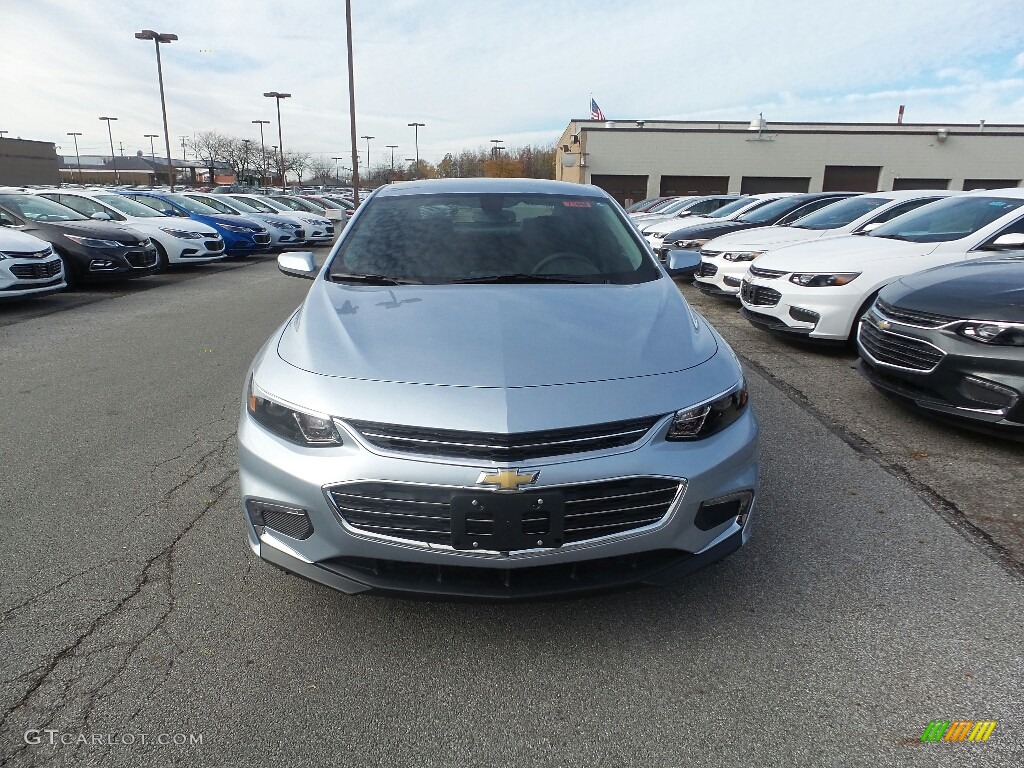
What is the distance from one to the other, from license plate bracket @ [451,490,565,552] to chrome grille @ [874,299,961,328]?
11.1 feet

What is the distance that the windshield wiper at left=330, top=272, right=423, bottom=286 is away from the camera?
3207 millimetres

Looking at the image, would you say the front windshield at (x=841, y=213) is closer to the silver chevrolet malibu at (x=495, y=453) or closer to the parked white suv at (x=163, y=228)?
the silver chevrolet malibu at (x=495, y=453)

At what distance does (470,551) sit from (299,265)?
2.53 metres

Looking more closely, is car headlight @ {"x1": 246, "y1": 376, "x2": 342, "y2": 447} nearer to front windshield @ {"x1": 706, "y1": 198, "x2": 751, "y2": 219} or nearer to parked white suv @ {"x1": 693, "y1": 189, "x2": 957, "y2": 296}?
parked white suv @ {"x1": 693, "y1": 189, "x2": 957, "y2": 296}

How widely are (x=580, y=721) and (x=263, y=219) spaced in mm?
18224

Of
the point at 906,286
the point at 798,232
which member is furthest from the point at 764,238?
the point at 906,286

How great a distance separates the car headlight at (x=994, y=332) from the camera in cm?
388

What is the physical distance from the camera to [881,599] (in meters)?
2.72

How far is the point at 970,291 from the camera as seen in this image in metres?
4.27

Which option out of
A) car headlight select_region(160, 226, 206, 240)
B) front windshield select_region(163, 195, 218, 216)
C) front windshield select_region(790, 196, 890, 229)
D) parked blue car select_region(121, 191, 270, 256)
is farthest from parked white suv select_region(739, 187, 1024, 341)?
front windshield select_region(163, 195, 218, 216)

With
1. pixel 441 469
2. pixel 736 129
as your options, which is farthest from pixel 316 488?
pixel 736 129

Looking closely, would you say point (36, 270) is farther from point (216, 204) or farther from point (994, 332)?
point (994, 332)

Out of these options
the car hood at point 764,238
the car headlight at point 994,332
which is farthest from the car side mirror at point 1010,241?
the car hood at point 764,238

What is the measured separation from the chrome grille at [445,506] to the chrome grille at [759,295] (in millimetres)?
5227
